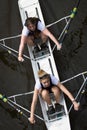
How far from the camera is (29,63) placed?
6102 millimetres

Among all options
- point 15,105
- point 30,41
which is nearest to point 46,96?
point 15,105

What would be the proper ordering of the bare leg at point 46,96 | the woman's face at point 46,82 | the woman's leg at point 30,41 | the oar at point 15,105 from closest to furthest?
1. the woman's face at point 46,82
2. the bare leg at point 46,96
3. the oar at point 15,105
4. the woman's leg at point 30,41

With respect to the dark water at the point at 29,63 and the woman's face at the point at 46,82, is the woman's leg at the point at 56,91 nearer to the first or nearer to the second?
the woman's face at the point at 46,82

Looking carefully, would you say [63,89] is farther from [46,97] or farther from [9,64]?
[9,64]

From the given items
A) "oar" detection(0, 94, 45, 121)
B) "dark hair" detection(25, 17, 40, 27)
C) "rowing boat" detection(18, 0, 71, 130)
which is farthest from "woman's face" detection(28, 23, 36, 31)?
"oar" detection(0, 94, 45, 121)

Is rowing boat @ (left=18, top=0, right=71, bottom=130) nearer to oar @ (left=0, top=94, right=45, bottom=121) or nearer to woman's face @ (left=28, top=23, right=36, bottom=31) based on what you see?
oar @ (left=0, top=94, right=45, bottom=121)

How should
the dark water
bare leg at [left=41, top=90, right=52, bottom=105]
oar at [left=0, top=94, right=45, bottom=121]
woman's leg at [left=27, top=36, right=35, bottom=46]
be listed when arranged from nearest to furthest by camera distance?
bare leg at [left=41, top=90, right=52, bottom=105]
oar at [left=0, top=94, right=45, bottom=121]
the dark water
woman's leg at [left=27, top=36, right=35, bottom=46]

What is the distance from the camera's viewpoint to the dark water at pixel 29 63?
18.8ft

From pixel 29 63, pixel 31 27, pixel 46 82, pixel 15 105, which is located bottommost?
pixel 15 105

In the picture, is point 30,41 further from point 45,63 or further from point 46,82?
point 46,82

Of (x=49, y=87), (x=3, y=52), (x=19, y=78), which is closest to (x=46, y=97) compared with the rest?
(x=49, y=87)

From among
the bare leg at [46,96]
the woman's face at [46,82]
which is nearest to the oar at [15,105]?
the bare leg at [46,96]

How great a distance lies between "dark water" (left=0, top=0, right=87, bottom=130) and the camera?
5734 mm

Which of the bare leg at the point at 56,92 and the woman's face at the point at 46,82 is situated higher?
the woman's face at the point at 46,82
